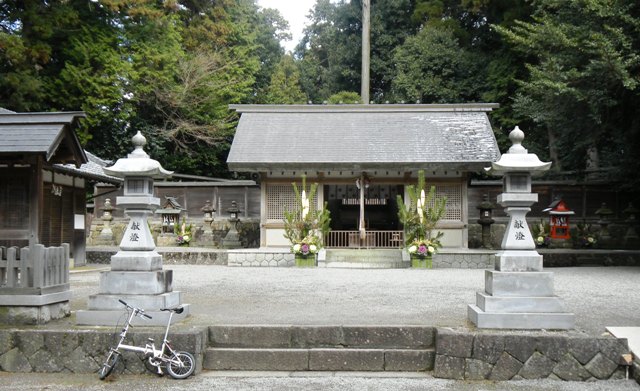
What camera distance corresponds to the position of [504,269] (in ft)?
21.8

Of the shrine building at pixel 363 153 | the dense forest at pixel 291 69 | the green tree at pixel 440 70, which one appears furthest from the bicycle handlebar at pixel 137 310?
the green tree at pixel 440 70

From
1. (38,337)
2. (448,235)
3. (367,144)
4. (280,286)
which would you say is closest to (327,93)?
(367,144)

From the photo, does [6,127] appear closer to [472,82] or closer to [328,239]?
[328,239]

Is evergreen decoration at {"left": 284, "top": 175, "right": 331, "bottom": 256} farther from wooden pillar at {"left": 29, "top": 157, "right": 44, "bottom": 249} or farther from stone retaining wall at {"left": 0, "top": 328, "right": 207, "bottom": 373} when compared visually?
stone retaining wall at {"left": 0, "top": 328, "right": 207, "bottom": 373}

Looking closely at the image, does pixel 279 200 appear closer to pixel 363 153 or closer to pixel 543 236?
pixel 363 153

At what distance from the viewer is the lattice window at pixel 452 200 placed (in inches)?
680

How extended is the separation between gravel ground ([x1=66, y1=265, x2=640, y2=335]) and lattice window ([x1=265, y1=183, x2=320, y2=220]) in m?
2.99

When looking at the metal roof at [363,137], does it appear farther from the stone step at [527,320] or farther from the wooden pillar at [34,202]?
the stone step at [527,320]

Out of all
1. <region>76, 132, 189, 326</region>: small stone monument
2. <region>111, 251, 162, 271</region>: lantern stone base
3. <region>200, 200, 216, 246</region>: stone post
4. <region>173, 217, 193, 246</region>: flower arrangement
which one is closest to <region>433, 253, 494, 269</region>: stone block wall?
<region>200, 200, 216, 246</region>: stone post

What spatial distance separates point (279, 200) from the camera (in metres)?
17.7

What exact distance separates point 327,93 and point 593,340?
27.2 meters

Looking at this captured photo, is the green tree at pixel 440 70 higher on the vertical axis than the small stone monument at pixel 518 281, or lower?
higher

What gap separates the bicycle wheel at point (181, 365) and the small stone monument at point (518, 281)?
11.2ft

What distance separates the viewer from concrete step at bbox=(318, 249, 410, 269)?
15.9 meters
